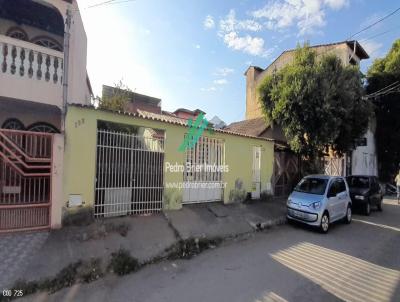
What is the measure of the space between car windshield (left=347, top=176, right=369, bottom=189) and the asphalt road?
521cm

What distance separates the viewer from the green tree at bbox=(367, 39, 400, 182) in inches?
876

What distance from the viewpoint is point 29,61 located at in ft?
24.6

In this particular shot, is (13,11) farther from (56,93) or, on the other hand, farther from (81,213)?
(81,213)

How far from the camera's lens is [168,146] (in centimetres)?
880

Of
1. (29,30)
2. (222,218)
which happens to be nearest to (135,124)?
(222,218)

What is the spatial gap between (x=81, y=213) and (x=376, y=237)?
8.30 metres

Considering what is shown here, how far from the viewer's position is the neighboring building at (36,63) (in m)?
7.32

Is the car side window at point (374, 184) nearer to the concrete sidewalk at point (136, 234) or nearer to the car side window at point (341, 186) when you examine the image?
the car side window at point (341, 186)

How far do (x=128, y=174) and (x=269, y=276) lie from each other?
454cm

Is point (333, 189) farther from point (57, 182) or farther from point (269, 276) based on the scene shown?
point (57, 182)

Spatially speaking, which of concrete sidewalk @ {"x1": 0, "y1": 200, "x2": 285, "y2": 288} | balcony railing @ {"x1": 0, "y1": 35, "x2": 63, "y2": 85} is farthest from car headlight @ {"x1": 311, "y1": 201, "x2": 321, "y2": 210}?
balcony railing @ {"x1": 0, "y1": 35, "x2": 63, "y2": 85}

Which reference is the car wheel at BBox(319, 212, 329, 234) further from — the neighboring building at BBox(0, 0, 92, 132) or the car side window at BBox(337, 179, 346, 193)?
the neighboring building at BBox(0, 0, 92, 132)

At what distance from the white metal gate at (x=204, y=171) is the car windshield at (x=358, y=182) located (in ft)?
22.0
